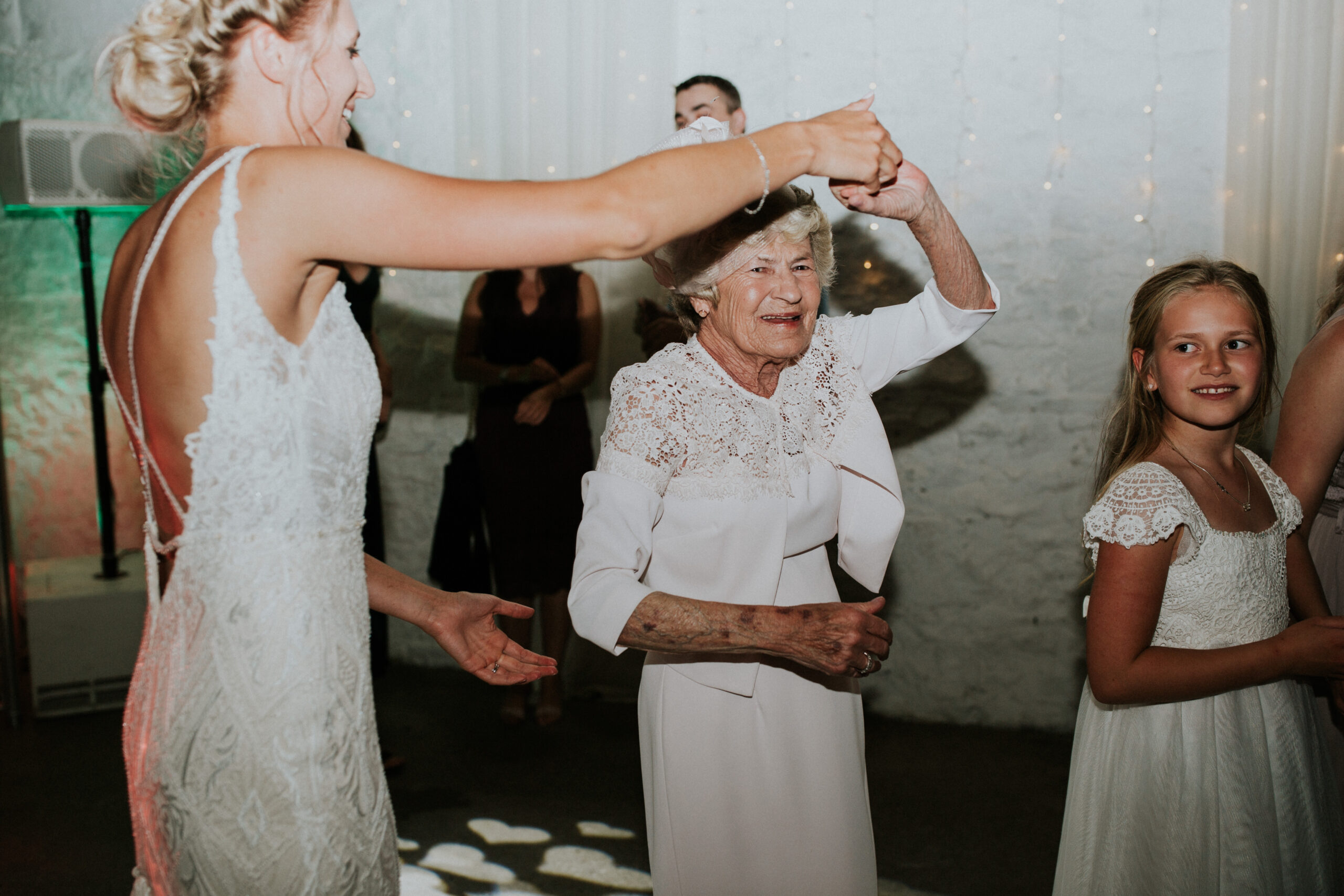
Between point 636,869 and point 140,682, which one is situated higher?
point 140,682

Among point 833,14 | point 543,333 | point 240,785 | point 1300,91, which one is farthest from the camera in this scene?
point 543,333

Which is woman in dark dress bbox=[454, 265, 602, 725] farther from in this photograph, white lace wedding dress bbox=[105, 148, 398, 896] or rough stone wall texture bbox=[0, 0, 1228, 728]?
white lace wedding dress bbox=[105, 148, 398, 896]

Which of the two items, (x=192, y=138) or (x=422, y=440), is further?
(x=422, y=440)

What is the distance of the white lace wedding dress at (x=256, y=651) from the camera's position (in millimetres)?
1102

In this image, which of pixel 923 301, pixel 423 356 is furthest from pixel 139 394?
pixel 423 356

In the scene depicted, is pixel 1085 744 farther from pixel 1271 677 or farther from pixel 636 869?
pixel 636 869

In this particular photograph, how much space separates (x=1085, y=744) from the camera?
1.74 metres

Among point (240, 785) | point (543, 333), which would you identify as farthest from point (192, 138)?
point (543, 333)

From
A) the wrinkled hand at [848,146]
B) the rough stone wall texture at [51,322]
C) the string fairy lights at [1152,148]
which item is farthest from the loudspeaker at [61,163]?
the string fairy lights at [1152,148]

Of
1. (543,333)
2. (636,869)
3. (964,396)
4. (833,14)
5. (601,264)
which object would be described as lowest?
(636,869)

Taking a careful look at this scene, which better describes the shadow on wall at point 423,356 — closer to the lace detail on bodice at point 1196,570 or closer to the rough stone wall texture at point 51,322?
the rough stone wall texture at point 51,322

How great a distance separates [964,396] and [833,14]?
1460 millimetres

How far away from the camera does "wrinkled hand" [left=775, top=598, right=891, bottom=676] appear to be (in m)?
1.40

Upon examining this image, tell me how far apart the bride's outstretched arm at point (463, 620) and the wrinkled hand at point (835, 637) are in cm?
36
